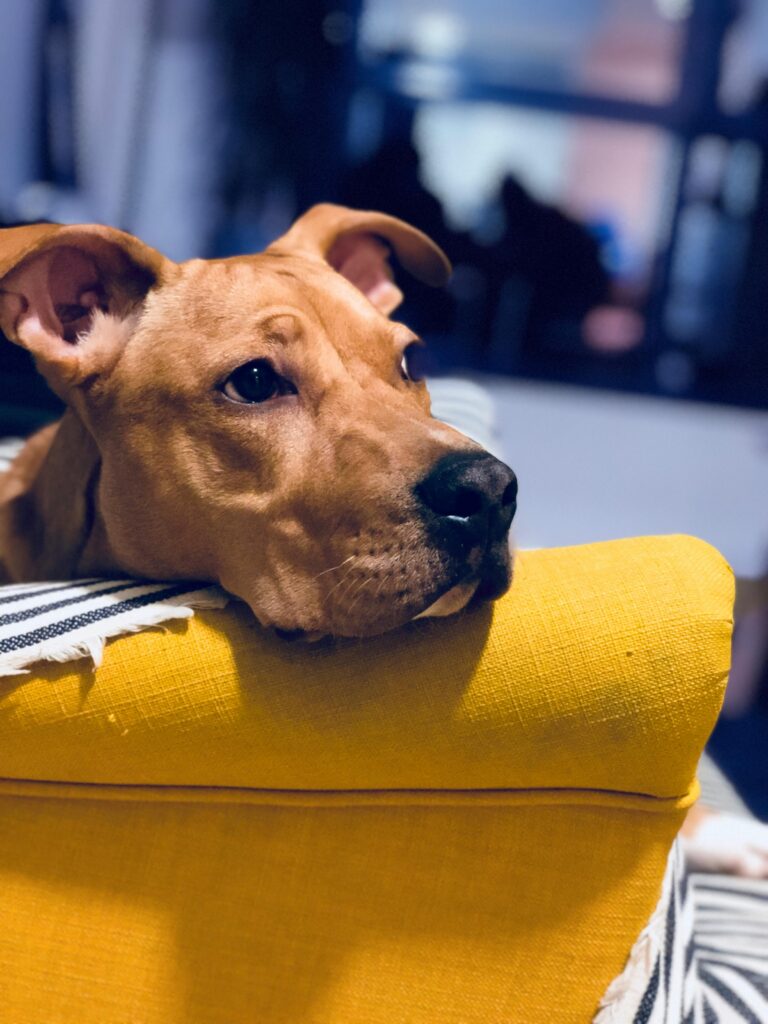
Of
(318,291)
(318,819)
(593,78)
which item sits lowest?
(318,819)

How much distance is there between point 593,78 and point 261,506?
5075mm

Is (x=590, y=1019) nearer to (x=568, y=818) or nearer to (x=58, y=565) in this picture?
(x=568, y=818)

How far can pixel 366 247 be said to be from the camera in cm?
200

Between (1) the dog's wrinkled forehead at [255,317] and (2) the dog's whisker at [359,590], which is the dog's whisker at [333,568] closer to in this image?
(2) the dog's whisker at [359,590]

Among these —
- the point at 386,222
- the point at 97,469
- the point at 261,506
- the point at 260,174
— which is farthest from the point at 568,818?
the point at 260,174

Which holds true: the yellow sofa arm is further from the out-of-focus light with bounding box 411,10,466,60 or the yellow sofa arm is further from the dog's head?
the out-of-focus light with bounding box 411,10,466,60

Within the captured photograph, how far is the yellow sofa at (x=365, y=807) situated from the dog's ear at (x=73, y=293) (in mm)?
561

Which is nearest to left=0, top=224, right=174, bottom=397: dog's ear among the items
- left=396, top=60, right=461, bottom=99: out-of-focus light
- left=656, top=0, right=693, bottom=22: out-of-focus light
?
left=396, top=60, right=461, bottom=99: out-of-focus light

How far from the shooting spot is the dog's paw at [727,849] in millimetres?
1829

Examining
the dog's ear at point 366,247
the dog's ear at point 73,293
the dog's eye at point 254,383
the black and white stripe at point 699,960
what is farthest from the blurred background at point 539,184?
the dog's eye at point 254,383

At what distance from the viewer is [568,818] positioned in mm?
1134

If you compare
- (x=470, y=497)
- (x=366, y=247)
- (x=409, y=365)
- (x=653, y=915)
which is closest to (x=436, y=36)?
(x=366, y=247)

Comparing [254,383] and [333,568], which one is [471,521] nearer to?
[333,568]

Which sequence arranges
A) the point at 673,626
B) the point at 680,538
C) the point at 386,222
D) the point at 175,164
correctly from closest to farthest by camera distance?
the point at 673,626, the point at 680,538, the point at 386,222, the point at 175,164
